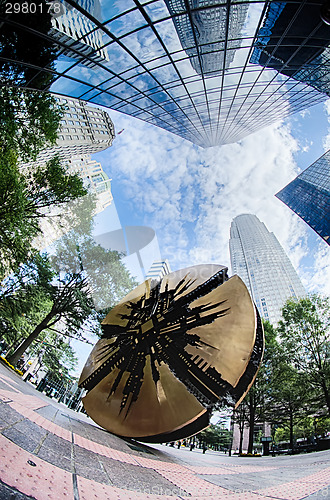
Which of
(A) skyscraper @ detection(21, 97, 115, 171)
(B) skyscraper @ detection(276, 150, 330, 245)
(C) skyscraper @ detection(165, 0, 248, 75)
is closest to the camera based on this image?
(C) skyscraper @ detection(165, 0, 248, 75)

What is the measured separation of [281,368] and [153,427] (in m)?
17.4

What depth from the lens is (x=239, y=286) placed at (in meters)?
4.98

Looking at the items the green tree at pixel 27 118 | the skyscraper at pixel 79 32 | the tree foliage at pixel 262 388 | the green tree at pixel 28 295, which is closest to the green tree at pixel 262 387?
the tree foliage at pixel 262 388

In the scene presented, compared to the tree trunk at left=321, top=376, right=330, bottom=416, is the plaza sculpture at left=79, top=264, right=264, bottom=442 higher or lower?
lower

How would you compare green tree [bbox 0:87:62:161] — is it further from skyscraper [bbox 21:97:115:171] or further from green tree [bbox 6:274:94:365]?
skyscraper [bbox 21:97:115:171]

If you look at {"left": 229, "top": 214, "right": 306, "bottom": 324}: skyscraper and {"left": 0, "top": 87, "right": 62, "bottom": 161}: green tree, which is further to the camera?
{"left": 229, "top": 214, "right": 306, "bottom": 324}: skyscraper

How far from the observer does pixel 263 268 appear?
12225 cm

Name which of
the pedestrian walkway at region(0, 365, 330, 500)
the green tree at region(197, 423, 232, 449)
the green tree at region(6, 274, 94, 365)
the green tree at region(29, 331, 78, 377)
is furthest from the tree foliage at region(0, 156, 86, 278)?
the green tree at region(197, 423, 232, 449)

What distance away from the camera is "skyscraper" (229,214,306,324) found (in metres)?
105

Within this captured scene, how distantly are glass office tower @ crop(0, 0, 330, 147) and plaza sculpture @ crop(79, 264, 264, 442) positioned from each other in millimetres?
9814

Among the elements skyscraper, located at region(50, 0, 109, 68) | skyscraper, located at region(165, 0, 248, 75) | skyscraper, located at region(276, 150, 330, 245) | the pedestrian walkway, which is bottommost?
the pedestrian walkway

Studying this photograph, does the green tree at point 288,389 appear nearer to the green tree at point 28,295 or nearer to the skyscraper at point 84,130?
the green tree at point 28,295

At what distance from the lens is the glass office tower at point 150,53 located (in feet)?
25.6

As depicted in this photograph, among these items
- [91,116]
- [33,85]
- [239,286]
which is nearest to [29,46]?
[33,85]
